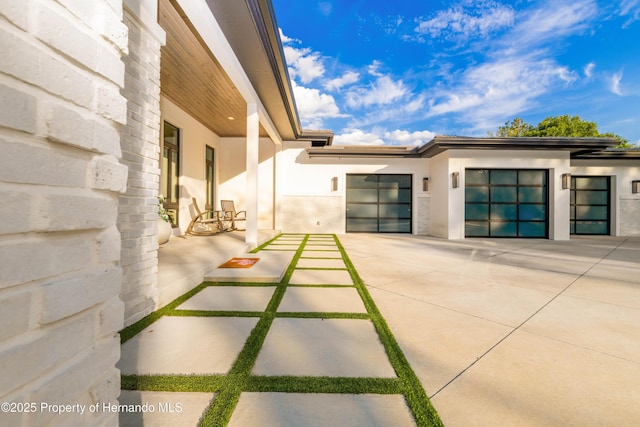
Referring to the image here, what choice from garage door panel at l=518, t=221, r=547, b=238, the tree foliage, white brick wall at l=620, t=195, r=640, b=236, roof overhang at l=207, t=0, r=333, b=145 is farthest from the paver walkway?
the tree foliage

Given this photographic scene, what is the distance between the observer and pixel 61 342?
1.91 ft

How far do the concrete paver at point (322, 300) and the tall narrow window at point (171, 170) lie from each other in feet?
17.3

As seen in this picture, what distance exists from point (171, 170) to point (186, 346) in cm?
628

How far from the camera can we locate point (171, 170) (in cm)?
681

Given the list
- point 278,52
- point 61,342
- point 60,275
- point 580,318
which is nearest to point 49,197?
point 60,275

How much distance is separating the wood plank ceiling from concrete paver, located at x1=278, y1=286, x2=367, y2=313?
3.77 meters

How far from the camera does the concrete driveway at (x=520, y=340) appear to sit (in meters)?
1.24

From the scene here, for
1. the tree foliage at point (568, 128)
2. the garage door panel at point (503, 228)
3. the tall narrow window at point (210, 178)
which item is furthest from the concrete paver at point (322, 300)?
the tree foliage at point (568, 128)

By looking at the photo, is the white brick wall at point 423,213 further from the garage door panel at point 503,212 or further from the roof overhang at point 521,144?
the garage door panel at point 503,212

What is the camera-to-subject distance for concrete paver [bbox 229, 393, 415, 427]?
1.13 m

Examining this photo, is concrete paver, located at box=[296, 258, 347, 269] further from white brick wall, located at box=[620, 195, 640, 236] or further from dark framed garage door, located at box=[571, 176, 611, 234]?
white brick wall, located at box=[620, 195, 640, 236]

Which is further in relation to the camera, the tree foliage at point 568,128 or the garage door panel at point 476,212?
the tree foliage at point 568,128

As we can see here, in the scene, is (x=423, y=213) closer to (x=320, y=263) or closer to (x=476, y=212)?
(x=476, y=212)

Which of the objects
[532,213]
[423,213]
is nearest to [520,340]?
[423,213]
